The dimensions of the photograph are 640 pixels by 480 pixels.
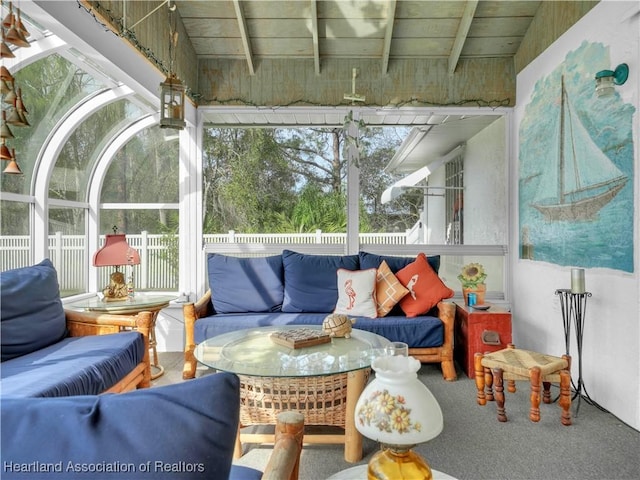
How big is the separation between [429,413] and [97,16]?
9.77ft

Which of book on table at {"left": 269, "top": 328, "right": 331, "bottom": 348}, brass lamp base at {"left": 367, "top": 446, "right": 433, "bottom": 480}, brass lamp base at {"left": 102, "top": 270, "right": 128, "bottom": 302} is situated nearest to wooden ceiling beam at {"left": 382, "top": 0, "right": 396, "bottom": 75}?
book on table at {"left": 269, "top": 328, "right": 331, "bottom": 348}

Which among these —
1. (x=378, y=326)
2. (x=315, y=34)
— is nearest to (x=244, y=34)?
(x=315, y=34)

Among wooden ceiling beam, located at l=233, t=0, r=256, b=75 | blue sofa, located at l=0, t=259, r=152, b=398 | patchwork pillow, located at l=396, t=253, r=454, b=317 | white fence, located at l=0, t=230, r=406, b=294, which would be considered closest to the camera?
blue sofa, located at l=0, t=259, r=152, b=398

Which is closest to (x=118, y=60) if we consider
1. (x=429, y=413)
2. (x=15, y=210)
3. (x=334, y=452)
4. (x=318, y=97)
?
(x=15, y=210)

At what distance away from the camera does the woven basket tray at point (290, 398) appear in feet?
7.75

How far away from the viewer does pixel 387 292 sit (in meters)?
3.77

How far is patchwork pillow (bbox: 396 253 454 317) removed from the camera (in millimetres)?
3748

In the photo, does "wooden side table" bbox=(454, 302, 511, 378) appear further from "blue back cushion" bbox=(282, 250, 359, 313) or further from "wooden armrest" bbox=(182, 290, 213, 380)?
"wooden armrest" bbox=(182, 290, 213, 380)

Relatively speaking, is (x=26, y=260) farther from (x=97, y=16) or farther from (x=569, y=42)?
(x=569, y=42)

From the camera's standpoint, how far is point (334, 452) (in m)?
2.40

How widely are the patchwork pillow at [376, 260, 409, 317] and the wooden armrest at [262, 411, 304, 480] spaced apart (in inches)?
104

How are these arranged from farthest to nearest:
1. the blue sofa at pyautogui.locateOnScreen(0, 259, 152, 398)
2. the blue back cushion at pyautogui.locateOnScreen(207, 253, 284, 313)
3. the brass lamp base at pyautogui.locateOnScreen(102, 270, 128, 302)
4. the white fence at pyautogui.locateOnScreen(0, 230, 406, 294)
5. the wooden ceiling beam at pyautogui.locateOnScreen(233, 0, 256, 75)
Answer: the white fence at pyautogui.locateOnScreen(0, 230, 406, 294) → the wooden ceiling beam at pyautogui.locateOnScreen(233, 0, 256, 75) → the blue back cushion at pyautogui.locateOnScreen(207, 253, 284, 313) → the brass lamp base at pyautogui.locateOnScreen(102, 270, 128, 302) → the blue sofa at pyautogui.locateOnScreen(0, 259, 152, 398)

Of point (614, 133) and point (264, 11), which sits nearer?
point (614, 133)

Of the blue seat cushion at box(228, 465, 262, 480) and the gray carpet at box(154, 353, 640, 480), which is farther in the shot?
the gray carpet at box(154, 353, 640, 480)
